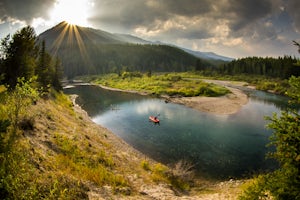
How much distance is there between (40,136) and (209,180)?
19.5m

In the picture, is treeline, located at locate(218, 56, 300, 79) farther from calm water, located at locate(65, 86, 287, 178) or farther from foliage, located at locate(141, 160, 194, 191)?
foliage, located at locate(141, 160, 194, 191)

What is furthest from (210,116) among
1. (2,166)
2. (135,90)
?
(135,90)

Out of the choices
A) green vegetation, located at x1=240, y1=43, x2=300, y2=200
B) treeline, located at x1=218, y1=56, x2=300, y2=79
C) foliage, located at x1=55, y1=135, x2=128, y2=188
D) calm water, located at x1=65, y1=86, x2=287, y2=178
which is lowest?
calm water, located at x1=65, y1=86, x2=287, y2=178

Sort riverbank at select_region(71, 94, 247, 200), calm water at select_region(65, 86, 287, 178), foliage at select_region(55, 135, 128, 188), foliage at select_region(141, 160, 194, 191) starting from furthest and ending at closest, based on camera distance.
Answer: calm water at select_region(65, 86, 287, 178) → foliage at select_region(141, 160, 194, 191) → foliage at select_region(55, 135, 128, 188) → riverbank at select_region(71, 94, 247, 200)

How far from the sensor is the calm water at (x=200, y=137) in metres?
31.1

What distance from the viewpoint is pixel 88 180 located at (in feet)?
54.1

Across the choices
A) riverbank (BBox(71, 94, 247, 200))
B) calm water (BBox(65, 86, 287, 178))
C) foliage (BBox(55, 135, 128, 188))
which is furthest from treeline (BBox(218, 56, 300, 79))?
foliage (BBox(55, 135, 128, 188))

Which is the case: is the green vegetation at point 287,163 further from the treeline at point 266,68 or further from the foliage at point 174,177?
the treeline at point 266,68

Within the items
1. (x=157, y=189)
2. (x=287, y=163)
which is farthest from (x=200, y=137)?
(x=287, y=163)

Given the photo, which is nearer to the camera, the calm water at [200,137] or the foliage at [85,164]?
the foliage at [85,164]

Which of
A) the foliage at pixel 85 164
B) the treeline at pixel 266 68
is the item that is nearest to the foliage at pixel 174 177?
the foliage at pixel 85 164

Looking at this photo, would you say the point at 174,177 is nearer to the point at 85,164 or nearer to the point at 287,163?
the point at 85,164

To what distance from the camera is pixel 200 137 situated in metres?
41.6

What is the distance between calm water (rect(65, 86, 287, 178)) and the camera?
3106 centimetres
